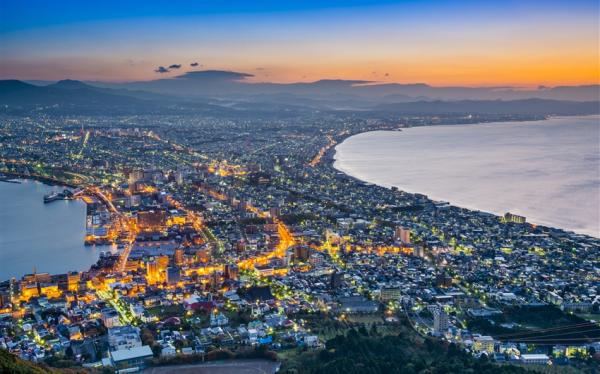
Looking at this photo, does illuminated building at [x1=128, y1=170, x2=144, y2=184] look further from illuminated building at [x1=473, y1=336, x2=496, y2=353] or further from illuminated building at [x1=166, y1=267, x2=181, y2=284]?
illuminated building at [x1=473, y1=336, x2=496, y2=353]

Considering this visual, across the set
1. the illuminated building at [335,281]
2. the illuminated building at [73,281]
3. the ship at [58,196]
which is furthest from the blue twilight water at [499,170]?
the illuminated building at [73,281]

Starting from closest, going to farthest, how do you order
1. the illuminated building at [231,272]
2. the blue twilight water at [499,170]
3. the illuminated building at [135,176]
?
the illuminated building at [231,272]
the blue twilight water at [499,170]
the illuminated building at [135,176]

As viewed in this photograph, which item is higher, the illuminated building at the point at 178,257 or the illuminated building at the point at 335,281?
the illuminated building at the point at 178,257

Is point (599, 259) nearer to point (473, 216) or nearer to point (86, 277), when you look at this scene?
point (473, 216)

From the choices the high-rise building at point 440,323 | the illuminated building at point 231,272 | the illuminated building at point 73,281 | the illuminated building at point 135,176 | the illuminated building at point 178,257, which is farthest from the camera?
the illuminated building at point 135,176

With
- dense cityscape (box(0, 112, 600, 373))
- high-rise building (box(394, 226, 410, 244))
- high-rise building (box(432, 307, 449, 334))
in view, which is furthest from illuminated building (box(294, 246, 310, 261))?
high-rise building (box(432, 307, 449, 334))

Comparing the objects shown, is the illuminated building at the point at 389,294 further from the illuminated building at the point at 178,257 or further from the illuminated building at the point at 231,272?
the illuminated building at the point at 178,257

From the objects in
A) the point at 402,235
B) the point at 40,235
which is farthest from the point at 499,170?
the point at 40,235

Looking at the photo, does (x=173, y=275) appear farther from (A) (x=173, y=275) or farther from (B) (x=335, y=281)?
(B) (x=335, y=281)
